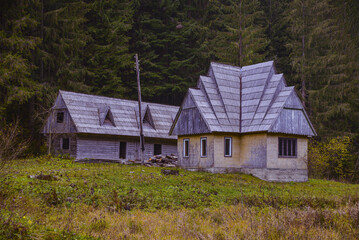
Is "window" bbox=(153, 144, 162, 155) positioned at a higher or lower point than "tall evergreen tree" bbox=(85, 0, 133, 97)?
lower

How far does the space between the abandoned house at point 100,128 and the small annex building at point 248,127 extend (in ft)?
30.1

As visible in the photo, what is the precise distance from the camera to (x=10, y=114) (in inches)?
1709

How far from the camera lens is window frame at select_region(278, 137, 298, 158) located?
96.4ft

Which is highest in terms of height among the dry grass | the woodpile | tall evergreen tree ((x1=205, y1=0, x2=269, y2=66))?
tall evergreen tree ((x1=205, y1=0, x2=269, y2=66))

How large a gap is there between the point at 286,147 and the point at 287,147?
9 cm

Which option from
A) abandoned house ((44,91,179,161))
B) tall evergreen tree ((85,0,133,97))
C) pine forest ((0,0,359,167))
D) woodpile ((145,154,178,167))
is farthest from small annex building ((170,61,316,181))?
tall evergreen tree ((85,0,133,97))

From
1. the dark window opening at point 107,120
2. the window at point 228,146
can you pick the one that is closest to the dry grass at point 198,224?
the window at point 228,146

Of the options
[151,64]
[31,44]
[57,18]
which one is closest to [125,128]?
[31,44]

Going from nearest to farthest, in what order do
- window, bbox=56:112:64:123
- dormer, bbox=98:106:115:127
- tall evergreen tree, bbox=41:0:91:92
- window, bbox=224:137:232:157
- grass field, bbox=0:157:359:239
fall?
1. grass field, bbox=0:157:359:239
2. window, bbox=224:137:232:157
3. dormer, bbox=98:106:115:127
4. window, bbox=56:112:64:123
5. tall evergreen tree, bbox=41:0:91:92

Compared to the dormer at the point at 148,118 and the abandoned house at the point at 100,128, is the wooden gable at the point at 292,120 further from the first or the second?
the dormer at the point at 148,118

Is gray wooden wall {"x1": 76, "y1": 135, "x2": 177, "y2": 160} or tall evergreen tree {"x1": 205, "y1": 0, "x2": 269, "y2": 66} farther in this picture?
tall evergreen tree {"x1": 205, "y1": 0, "x2": 269, "y2": 66}

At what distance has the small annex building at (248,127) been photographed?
29.0m

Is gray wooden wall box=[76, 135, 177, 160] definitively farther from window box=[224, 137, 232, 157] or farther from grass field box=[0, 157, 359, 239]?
grass field box=[0, 157, 359, 239]

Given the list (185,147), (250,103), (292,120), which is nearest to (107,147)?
(185,147)
